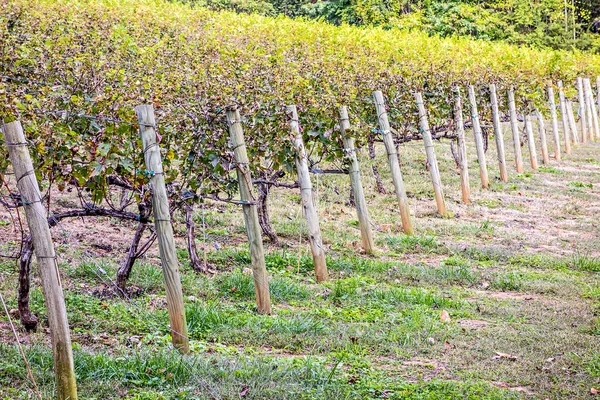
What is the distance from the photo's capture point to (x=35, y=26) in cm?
1170

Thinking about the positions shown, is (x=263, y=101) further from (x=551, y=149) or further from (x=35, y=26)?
(x=551, y=149)

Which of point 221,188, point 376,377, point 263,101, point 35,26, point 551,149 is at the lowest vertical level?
point 551,149

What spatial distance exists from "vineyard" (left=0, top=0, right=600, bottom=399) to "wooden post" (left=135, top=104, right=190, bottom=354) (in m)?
0.01

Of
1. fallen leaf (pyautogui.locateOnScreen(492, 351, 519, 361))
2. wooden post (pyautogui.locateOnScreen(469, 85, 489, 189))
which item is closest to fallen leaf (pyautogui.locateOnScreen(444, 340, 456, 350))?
fallen leaf (pyautogui.locateOnScreen(492, 351, 519, 361))

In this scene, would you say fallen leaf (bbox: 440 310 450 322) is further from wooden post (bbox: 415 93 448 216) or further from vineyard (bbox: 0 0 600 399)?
wooden post (bbox: 415 93 448 216)

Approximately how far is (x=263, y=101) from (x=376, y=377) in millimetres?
4213

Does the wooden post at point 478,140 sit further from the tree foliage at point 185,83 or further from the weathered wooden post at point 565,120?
the weathered wooden post at point 565,120

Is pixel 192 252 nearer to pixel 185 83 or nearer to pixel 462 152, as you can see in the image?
pixel 185 83

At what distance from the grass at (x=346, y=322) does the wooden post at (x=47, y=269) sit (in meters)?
0.21

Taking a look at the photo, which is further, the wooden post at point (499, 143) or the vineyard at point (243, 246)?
the wooden post at point (499, 143)

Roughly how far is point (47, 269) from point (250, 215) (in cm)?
261

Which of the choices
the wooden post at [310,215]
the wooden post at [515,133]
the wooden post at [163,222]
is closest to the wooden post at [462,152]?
the wooden post at [515,133]

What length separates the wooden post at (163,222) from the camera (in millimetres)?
5496

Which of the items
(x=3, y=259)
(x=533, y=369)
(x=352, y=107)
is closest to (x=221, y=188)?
(x=3, y=259)
